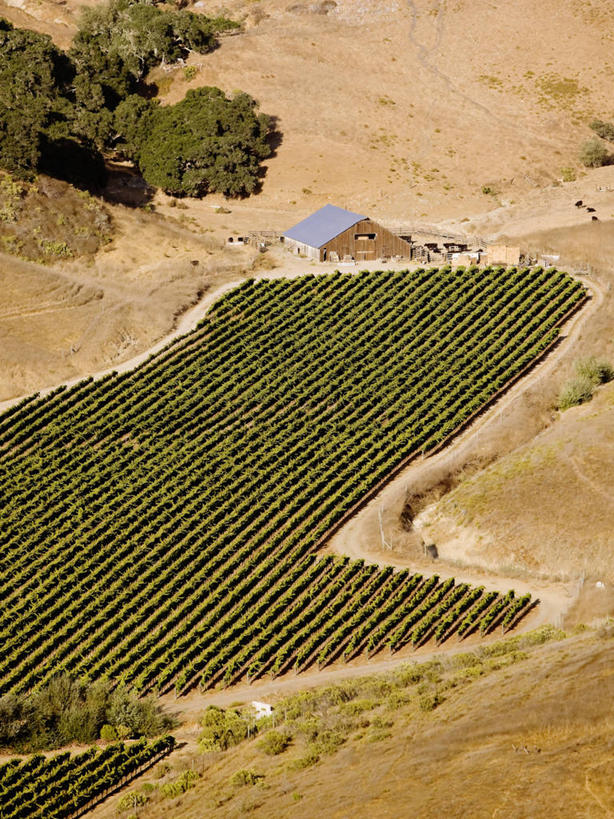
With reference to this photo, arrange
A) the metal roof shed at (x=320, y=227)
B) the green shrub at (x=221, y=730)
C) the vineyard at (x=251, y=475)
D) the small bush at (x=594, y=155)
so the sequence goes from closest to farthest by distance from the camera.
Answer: the green shrub at (x=221, y=730) → the vineyard at (x=251, y=475) → the metal roof shed at (x=320, y=227) → the small bush at (x=594, y=155)

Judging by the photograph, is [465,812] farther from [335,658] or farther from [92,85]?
[92,85]

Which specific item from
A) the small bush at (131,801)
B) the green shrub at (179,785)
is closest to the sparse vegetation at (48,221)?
the green shrub at (179,785)

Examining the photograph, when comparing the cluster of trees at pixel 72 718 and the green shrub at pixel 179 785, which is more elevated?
the green shrub at pixel 179 785

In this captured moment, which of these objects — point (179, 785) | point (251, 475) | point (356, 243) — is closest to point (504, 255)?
point (356, 243)

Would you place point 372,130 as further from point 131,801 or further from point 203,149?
point 131,801

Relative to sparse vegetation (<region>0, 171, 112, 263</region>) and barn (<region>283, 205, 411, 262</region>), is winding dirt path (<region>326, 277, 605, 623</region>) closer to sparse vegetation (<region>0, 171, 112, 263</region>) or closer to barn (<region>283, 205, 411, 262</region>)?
barn (<region>283, 205, 411, 262</region>)

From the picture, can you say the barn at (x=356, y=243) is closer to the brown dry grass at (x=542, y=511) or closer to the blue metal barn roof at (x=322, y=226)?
the blue metal barn roof at (x=322, y=226)

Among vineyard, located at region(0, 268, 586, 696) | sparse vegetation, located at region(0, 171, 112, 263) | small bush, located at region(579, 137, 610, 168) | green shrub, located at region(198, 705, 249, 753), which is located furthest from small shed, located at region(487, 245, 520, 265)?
green shrub, located at region(198, 705, 249, 753)
